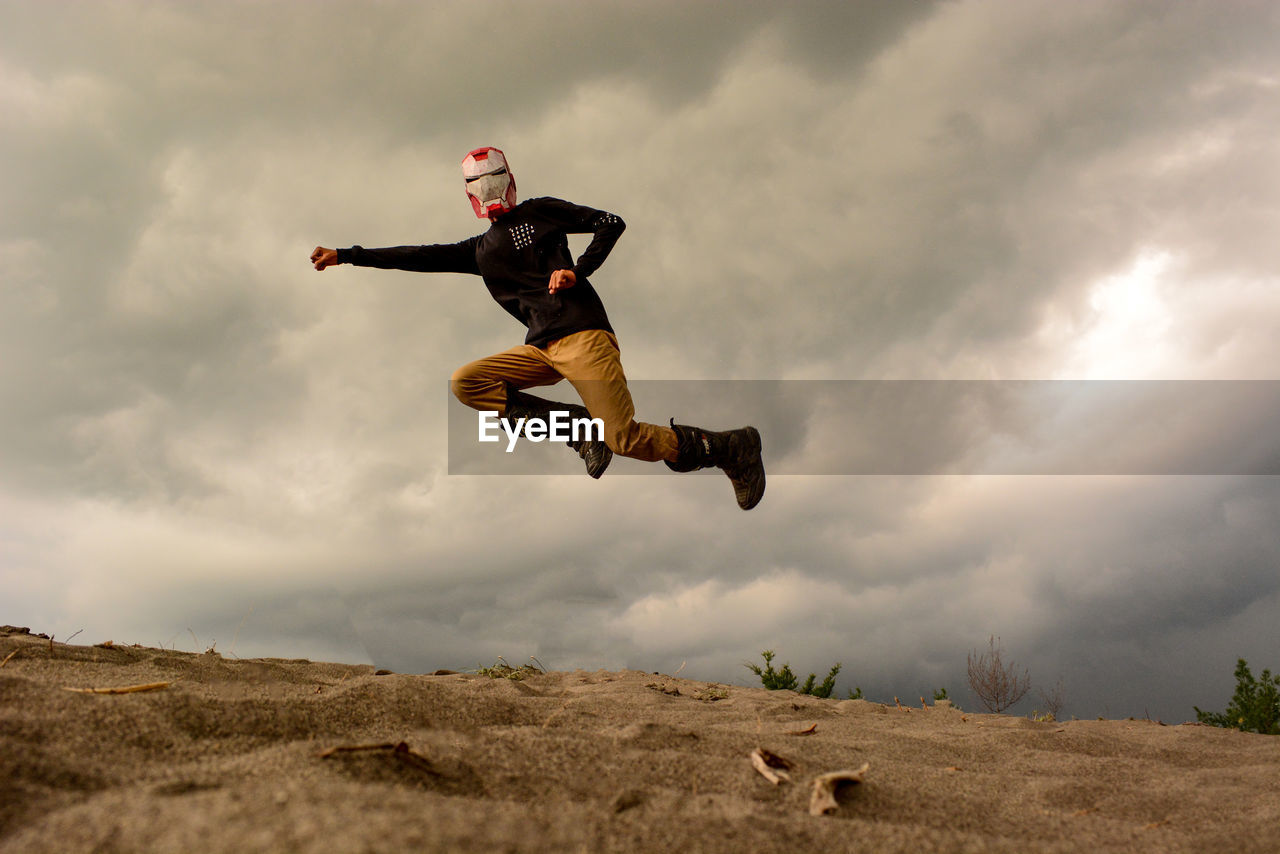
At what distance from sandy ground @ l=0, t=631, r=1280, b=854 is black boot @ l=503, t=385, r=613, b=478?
134 centimetres

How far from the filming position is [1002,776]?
2.69 m

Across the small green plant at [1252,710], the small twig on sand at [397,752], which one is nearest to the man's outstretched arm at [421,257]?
the small twig on sand at [397,752]

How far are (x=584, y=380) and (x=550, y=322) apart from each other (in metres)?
0.37

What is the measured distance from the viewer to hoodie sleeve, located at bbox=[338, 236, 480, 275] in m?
4.54

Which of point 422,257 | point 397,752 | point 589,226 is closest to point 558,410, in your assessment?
point 589,226

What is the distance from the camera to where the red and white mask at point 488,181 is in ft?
14.0

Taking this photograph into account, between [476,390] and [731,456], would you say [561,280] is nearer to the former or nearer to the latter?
[476,390]

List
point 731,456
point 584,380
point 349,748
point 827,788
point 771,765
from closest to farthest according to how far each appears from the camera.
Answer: point 349,748 < point 827,788 < point 771,765 < point 584,380 < point 731,456

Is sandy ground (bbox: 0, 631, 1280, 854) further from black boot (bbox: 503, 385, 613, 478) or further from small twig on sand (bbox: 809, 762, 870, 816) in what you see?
black boot (bbox: 503, 385, 613, 478)

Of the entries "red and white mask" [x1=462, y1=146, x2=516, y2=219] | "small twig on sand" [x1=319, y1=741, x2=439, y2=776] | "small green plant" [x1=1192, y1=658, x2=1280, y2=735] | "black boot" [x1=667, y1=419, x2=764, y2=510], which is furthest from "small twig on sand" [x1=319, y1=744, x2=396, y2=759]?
"small green plant" [x1=1192, y1=658, x2=1280, y2=735]

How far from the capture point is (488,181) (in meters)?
4.28

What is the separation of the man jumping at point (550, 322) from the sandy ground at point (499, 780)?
1.46 m

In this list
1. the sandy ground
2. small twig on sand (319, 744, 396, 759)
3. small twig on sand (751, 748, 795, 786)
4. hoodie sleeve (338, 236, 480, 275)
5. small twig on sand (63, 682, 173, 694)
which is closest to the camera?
the sandy ground

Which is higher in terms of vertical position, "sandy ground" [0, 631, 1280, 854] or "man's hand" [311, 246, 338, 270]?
"man's hand" [311, 246, 338, 270]
